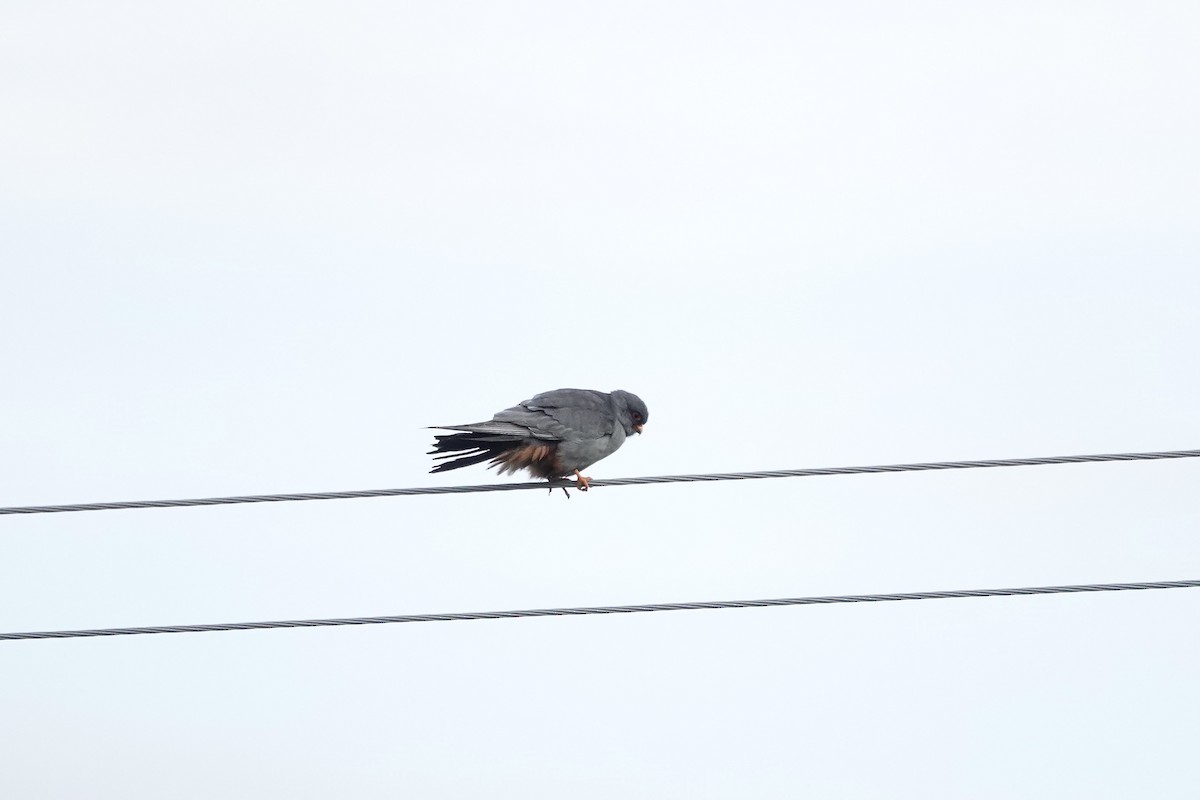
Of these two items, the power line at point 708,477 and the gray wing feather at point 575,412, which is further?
the gray wing feather at point 575,412

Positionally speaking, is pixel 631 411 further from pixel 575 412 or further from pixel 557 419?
pixel 557 419

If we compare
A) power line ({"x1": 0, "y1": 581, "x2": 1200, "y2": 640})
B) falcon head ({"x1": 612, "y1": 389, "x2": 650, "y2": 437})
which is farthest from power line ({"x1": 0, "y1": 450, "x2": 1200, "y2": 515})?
falcon head ({"x1": 612, "y1": 389, "x2": 650, "y2": 437})

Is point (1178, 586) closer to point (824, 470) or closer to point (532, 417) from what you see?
point (824, 470)

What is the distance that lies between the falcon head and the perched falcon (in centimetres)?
15

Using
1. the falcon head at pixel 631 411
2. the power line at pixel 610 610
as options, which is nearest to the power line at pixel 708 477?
the power line at pixel 610 610

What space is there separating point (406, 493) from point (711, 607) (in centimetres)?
163

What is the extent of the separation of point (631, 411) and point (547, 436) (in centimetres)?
179

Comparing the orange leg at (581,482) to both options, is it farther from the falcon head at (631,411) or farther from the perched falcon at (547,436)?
the falcon head at (631,411)

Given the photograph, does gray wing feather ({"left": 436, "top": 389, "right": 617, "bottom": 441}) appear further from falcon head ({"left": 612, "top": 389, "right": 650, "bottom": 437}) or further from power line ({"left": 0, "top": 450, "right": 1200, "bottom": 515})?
power line ({"left": 0, "top": 450, "right": 1200, "bottom": 515})

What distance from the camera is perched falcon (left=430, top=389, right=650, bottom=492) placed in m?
9.99

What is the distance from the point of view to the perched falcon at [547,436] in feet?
32.8

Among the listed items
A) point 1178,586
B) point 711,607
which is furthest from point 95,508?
point 1178,586

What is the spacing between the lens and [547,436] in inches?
418

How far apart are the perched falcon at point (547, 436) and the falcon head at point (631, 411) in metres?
0.15
